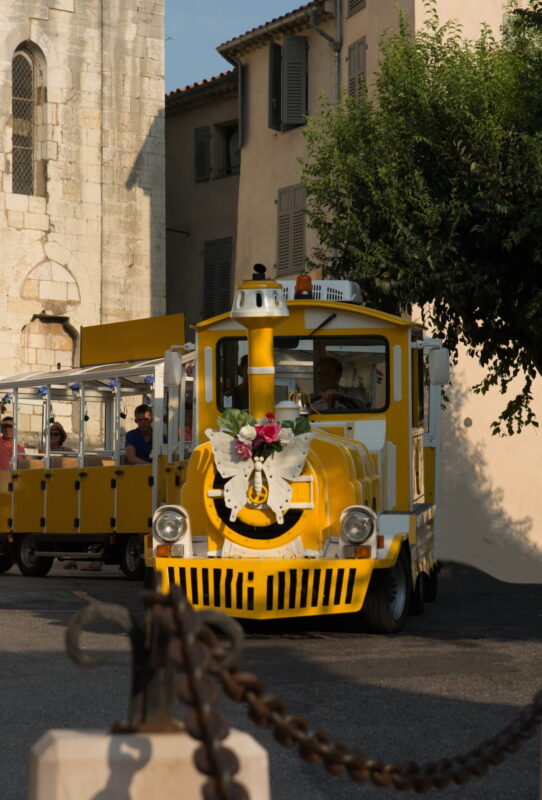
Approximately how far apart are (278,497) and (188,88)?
24696 millimetres

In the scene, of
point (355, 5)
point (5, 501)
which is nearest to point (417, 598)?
point (5, 501)

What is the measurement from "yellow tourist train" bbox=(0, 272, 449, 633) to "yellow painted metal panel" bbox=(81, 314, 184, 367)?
0.18 meters

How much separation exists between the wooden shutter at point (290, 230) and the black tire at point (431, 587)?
14699 mm

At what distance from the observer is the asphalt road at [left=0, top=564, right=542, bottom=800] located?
20.9ft

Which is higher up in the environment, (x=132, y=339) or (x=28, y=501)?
(x=132, y=339)

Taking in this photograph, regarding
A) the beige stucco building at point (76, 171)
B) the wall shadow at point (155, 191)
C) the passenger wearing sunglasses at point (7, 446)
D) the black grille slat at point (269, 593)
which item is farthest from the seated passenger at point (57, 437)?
the wall shadow at point (155, 191)

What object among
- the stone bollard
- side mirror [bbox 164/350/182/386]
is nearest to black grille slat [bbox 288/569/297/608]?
side mirror [bbox 164/350/182/386]

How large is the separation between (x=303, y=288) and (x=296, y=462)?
7.81 ft

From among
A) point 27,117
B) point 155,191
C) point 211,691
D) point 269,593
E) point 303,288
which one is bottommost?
point 269,593

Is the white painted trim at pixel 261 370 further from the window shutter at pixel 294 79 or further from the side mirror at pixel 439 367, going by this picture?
the window shutter at pixel 294 79

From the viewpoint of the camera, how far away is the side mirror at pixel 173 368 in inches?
484

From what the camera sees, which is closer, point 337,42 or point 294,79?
point 337,42

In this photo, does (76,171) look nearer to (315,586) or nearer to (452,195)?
(452,195)

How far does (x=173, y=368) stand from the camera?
12367 millimetres
